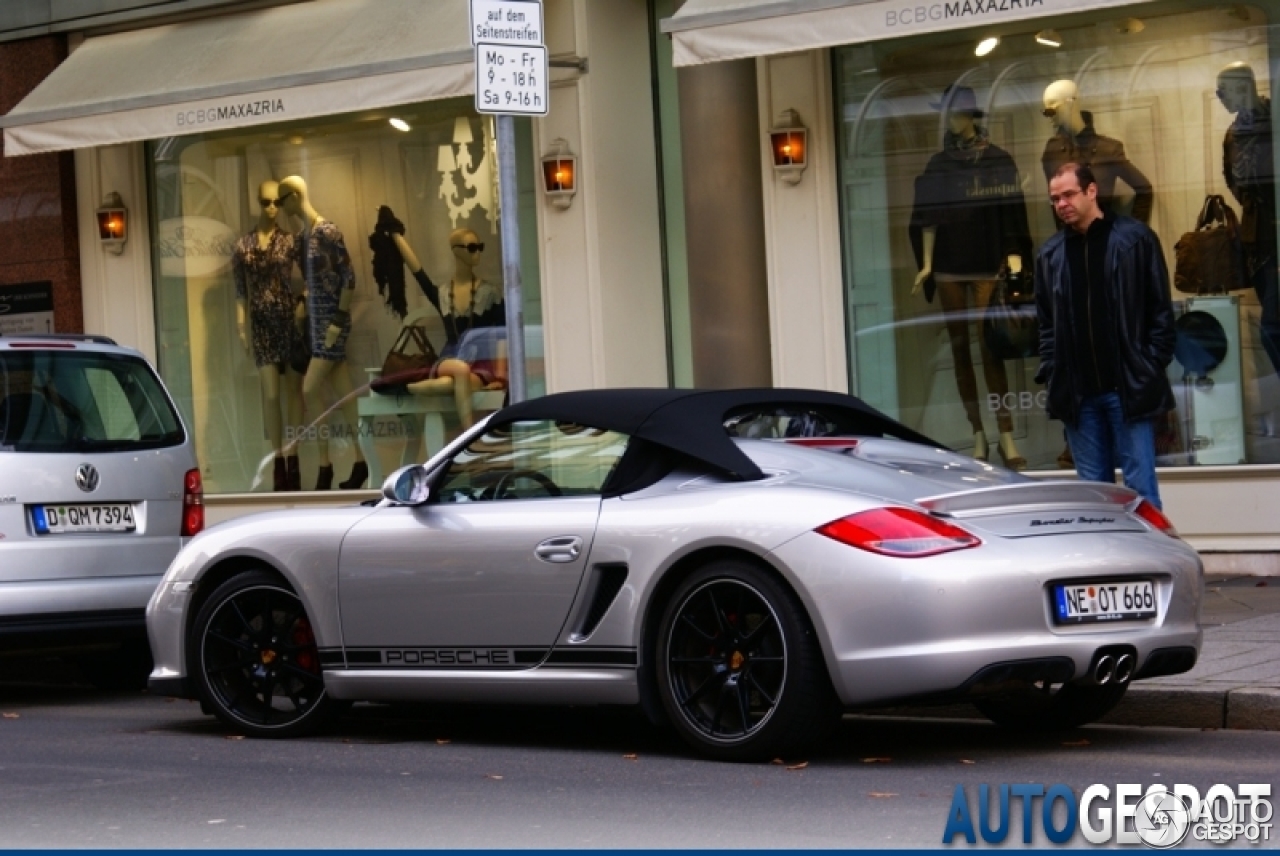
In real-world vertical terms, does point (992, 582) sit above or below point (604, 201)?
below

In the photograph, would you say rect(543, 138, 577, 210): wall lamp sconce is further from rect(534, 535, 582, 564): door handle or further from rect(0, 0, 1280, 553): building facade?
rect(534, 535, 582, 564): door handle

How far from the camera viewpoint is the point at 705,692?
7.48 metres

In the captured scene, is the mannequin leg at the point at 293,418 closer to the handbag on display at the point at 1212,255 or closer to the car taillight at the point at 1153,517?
the handbag on display at the point at 1212,255

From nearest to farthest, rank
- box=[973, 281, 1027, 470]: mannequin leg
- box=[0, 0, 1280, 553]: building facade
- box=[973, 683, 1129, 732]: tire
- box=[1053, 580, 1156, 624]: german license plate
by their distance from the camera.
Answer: box=[1053, 580, 1156, 624]: german license plate
box=[973, 683, 1129, 732]: tire
box=[0, 0, 1280, 553]: building facade
box=[973, 281, 1027, 470]: mannequin leg

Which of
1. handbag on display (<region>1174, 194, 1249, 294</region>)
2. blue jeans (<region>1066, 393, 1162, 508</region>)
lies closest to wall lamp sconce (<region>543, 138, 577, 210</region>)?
handbag on display (<region>1174, 194, 1249, 294</region>)

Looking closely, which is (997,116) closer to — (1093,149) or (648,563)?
(1093,149)

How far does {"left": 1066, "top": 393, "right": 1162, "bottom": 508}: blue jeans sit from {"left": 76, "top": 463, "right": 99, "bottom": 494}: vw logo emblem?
469 cm

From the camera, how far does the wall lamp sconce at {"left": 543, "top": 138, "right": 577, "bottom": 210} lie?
15.2 meters

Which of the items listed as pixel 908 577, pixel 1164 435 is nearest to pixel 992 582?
pixel 908 577

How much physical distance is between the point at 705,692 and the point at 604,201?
318 inches

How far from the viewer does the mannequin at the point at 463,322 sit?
1586 centimetres

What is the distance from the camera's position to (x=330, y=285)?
1688cm

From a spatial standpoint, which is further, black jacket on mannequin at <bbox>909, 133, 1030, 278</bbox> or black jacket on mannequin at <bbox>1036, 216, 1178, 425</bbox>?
black jacket on mannequin at <bbox>909, 133, 1030, 278</bbox>

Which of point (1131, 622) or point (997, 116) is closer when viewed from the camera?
point (1131, 622)
